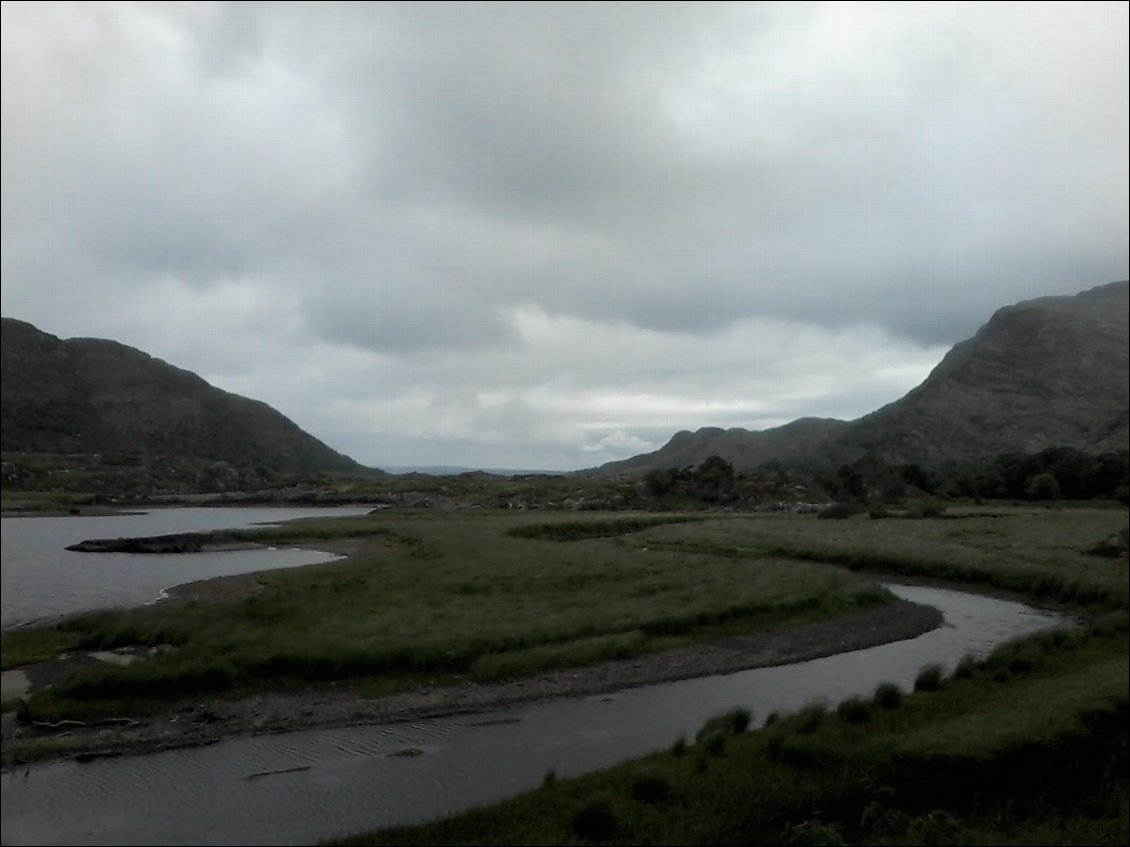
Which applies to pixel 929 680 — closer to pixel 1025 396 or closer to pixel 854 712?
pixel 854 712

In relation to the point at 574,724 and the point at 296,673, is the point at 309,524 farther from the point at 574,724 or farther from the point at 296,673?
the point at 574,724

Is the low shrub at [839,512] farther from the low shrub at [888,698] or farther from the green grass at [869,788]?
the green grass at [869,788]

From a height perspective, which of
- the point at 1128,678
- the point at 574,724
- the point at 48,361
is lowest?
the point at 574,724

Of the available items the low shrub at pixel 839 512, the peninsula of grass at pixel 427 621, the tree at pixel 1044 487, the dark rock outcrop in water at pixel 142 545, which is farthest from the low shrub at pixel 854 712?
the dark rock outcrop in water at pixel 142 545

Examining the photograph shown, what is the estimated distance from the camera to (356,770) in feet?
53.8

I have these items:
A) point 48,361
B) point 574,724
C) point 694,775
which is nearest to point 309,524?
point 574,724

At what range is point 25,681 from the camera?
836 inches

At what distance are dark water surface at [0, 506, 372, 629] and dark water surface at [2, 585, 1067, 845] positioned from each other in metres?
13.4

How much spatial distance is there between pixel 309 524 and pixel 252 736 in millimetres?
69962

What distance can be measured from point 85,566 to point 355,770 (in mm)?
39785

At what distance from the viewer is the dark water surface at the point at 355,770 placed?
43.1 ft

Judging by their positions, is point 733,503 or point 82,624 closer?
point 82,624

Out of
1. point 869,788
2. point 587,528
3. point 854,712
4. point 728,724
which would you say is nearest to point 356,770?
point 728,724

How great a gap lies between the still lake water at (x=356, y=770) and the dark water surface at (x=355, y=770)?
36mm
